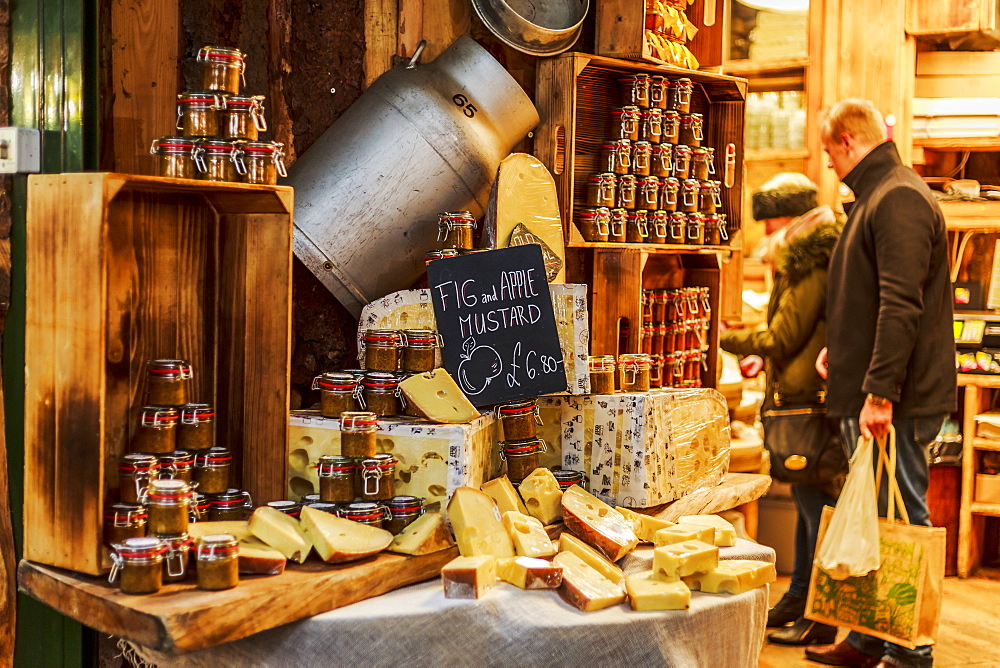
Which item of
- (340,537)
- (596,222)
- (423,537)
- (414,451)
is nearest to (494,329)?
(414,451)

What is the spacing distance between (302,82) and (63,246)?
1.06 meters

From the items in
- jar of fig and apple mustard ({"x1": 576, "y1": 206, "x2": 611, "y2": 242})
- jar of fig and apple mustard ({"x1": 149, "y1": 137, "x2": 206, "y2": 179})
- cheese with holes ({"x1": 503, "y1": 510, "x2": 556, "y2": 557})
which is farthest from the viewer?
jar of fig and apple mustard ({"x1": 576, "y1": 206, "x2": 611, "y2": 242})

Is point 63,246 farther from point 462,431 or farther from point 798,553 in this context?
point 798,553

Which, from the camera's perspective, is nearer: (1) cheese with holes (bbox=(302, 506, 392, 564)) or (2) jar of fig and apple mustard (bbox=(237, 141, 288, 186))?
(1) cheese with holes (bbox=(302, 506, 392, 564))

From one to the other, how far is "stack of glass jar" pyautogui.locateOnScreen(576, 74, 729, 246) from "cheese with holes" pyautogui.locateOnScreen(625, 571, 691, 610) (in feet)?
5.00

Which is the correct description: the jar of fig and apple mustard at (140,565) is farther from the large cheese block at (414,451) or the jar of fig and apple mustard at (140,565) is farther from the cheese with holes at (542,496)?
the cheese with holes at (542,496)

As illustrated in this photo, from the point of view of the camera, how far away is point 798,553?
397 cm

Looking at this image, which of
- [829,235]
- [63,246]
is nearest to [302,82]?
[63,246]

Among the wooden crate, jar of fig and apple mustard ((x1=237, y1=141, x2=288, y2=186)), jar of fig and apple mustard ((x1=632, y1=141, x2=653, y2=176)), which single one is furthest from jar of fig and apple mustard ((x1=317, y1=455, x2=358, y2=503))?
jar of fig and apple mustard ((x1=632, y1=141, x2=653, y2=176))

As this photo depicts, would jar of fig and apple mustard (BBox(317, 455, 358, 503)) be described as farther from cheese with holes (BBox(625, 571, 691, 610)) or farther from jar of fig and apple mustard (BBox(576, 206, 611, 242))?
jar of fig and apple mustard (BBox(576, 206, 611, 242))

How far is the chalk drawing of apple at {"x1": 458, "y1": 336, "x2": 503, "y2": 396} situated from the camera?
2.63 metres

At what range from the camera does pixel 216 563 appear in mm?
1922

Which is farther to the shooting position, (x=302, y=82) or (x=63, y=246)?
(x=302, y=82)

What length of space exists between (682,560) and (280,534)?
2.72ft
